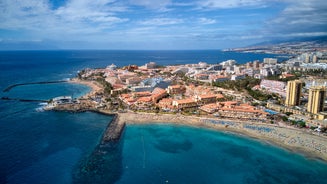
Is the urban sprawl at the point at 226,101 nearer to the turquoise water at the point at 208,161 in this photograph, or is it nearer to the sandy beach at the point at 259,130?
the sandy beach at the point at 259,130

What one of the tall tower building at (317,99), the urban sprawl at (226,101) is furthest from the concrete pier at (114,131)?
the tall tower building at (317,99)

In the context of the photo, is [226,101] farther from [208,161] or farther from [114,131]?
[114,131]

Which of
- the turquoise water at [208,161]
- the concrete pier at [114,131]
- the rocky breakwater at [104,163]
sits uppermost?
the concrete pier at [114,131]

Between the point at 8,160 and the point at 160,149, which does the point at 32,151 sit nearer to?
the point at 8,160

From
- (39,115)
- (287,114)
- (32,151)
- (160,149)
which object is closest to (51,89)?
(39,115)

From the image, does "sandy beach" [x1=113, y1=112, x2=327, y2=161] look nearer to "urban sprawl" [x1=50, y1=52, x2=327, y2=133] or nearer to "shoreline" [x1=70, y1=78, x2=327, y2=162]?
"shoreline" [x1=70, y1=78, x2=327, y2=162]
